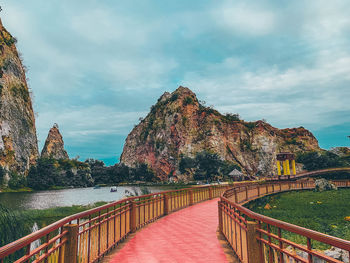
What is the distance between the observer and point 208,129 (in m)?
103

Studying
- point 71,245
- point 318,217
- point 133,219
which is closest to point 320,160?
point 318,217

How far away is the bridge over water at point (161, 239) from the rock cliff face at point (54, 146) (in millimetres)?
120328

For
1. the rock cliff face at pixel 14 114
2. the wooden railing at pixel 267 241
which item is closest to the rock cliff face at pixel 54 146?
the rock cliff face at pixel 14 114

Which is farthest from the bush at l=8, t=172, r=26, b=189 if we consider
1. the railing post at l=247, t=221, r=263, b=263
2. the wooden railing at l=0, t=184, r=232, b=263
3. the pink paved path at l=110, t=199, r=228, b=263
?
the railing post at l=247, t=221, r=263, b=263

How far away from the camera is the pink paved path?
18.9ft

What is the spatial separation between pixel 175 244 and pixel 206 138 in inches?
3771

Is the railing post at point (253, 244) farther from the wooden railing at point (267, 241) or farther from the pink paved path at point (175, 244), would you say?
the pink paved path at point (175, 244)

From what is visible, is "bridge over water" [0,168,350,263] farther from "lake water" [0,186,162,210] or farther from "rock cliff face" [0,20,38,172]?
"rock cliff face" [0,20,38,172]

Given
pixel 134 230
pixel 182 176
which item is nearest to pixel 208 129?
pixel 182 176

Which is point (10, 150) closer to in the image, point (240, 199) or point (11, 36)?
point (11, 36)

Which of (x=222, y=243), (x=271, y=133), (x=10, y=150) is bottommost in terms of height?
(x=222, y=243)

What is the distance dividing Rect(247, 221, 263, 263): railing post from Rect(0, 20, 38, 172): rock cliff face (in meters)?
76.1

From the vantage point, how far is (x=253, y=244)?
4215 millimetres

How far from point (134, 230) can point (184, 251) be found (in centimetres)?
269
